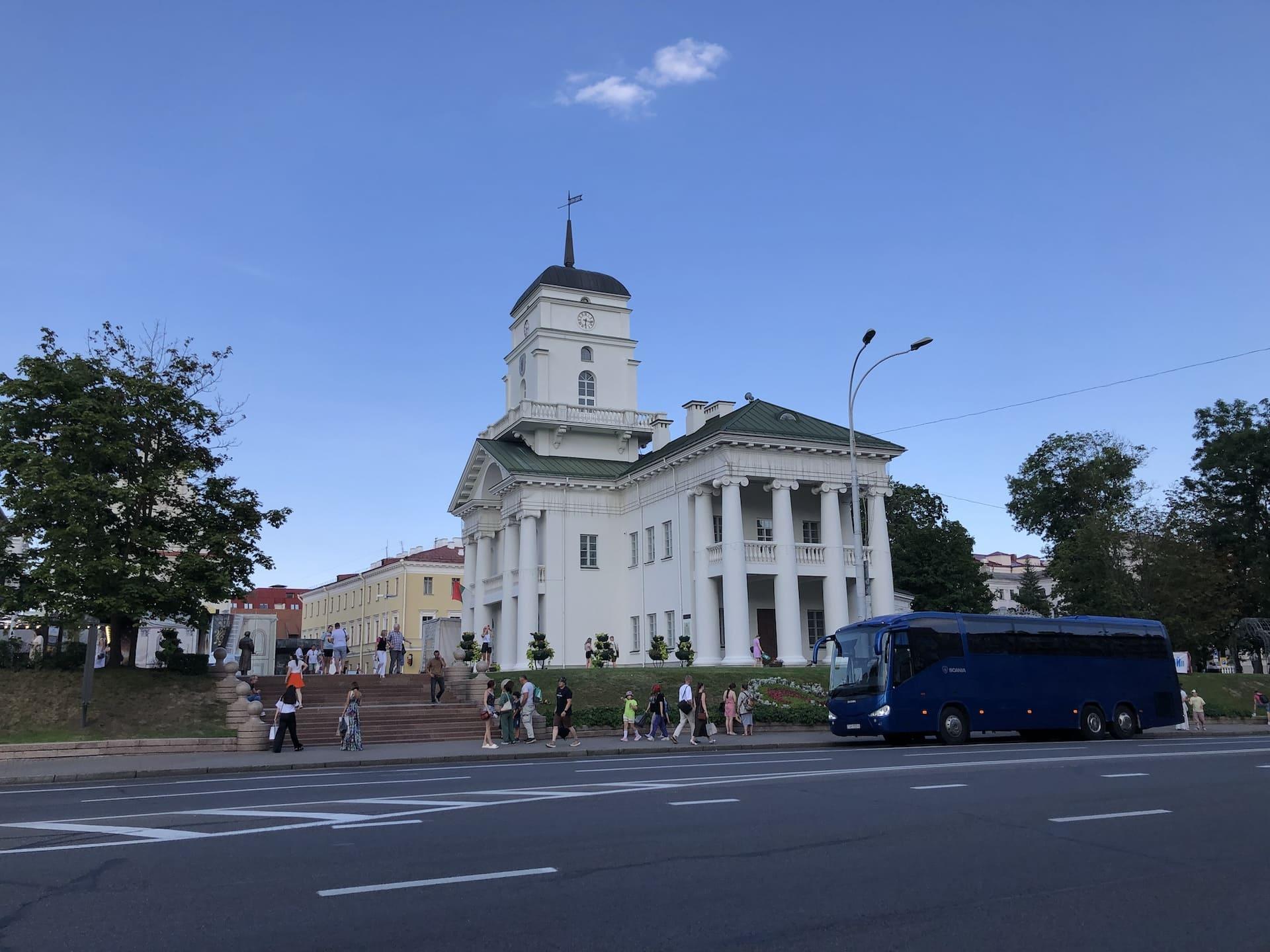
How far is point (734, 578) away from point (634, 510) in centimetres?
1020

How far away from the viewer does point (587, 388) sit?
5559cm

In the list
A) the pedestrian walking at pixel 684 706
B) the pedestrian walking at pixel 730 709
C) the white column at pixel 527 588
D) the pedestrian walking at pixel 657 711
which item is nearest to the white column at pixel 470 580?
the white column at pixel 527 588

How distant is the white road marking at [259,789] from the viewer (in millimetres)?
14461

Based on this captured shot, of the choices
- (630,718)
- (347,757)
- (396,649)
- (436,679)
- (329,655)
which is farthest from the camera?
(329,655)

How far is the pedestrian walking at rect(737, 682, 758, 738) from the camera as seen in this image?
29328 millimetres

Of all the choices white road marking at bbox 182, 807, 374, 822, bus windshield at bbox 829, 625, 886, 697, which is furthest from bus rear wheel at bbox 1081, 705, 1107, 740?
white road marking at bbox 182, 807, 374, 822

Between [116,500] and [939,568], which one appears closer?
[116,500]

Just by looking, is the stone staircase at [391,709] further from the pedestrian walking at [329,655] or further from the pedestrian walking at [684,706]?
the pedestrian walking at [684,706]

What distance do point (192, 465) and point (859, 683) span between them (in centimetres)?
1979

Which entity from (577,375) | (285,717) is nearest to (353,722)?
(285,717)

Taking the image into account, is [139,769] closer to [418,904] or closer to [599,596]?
[418,904]

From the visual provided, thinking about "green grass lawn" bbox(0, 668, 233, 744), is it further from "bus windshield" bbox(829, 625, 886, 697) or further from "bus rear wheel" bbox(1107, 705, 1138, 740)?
"bus rear wheel" bbox(1107, 705, 1138, 740)

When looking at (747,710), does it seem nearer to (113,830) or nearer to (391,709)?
(391,709)

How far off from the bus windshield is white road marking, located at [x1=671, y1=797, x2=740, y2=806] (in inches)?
552
